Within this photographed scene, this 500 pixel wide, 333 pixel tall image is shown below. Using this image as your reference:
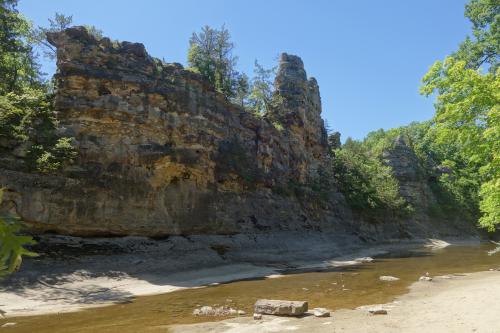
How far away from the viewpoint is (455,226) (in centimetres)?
6216

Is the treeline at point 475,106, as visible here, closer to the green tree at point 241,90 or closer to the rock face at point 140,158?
the rock face at point 140,158

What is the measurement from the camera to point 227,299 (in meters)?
14.9

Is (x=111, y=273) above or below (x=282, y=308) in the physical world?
above

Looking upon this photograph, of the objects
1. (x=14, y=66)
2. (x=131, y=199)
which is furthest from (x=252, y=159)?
(x=14, y=66)

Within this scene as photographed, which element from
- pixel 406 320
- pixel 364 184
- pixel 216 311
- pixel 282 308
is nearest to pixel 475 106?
pixel 406 320

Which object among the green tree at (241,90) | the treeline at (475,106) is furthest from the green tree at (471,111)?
the green tree at (241,90)

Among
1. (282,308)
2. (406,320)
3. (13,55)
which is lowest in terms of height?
(406,320)

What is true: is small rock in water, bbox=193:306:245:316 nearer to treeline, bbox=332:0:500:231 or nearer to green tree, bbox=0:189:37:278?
treeline, bbox=332:0:500:231

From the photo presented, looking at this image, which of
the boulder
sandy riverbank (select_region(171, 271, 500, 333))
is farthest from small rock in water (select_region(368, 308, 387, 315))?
the boulder

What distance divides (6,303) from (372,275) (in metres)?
17.2

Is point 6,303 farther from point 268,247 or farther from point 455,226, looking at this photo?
point 455,226

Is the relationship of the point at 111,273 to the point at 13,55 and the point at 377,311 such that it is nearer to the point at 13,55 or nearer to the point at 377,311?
the point at 377,311

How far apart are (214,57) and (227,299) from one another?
35.7 m

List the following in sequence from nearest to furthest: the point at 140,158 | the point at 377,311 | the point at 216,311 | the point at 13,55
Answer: the point at 377,311 < the point at 216,311 < the point at 140,158 < the point at 13,55
